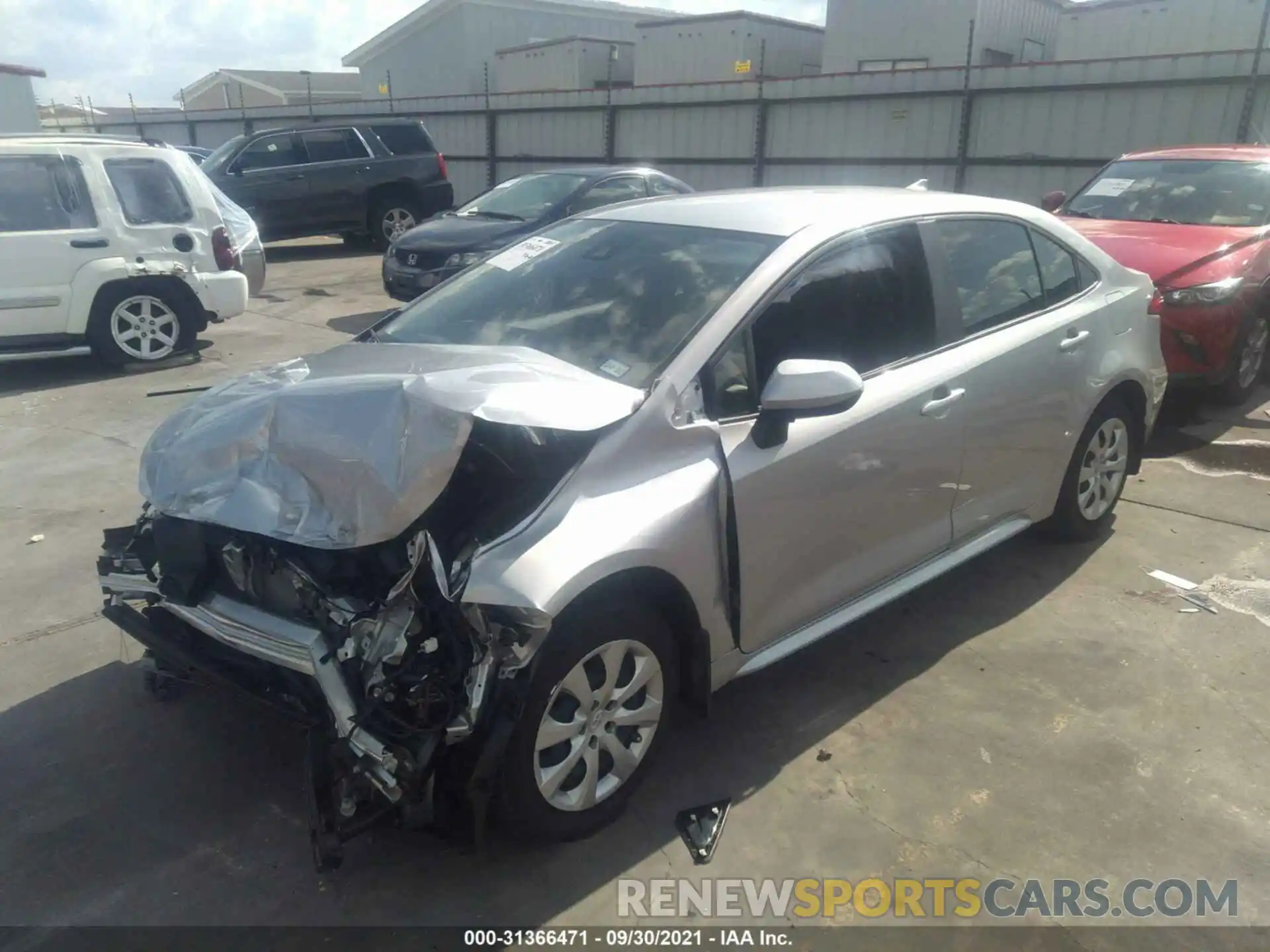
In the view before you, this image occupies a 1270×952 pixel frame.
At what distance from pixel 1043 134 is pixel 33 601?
12.1m

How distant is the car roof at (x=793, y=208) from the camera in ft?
11.5

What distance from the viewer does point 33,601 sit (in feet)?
13.9

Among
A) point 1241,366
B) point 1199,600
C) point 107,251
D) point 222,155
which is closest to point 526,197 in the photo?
point 107,251

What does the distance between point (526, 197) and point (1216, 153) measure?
256 inches

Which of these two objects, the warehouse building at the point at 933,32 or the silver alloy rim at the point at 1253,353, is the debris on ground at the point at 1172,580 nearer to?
the silver alloy rim at the point at 1253,353

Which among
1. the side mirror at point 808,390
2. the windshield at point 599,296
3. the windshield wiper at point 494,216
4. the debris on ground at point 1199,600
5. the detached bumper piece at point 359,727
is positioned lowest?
the debris on ground at point 1199,600

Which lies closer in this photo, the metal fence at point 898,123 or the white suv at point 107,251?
the white suv at point 107,251

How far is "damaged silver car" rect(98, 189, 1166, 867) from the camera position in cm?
253

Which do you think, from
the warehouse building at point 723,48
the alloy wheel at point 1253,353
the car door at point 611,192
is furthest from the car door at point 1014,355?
the warehouse building at point 723,48

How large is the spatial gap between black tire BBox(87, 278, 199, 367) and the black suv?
6922mm

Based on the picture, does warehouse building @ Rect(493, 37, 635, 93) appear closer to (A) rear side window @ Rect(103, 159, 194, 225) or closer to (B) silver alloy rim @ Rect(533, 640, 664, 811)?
(A) rear side window @ Rect(103, 159, 194, 225)

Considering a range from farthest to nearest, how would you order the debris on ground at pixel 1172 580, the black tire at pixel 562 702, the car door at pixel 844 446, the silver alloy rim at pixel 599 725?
the debris on ground at pixel 1172 580
the car door at pixel 844 446
the silver alloy rim at pixel 599 725
the black tire at pixel 562 702

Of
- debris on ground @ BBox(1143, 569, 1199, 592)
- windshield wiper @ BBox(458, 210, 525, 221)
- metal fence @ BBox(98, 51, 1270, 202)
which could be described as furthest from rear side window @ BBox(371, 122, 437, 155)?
debris on ground @ BBox(1143, 569, 1199, 592)

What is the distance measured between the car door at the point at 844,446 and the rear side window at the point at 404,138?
44.0 ft
